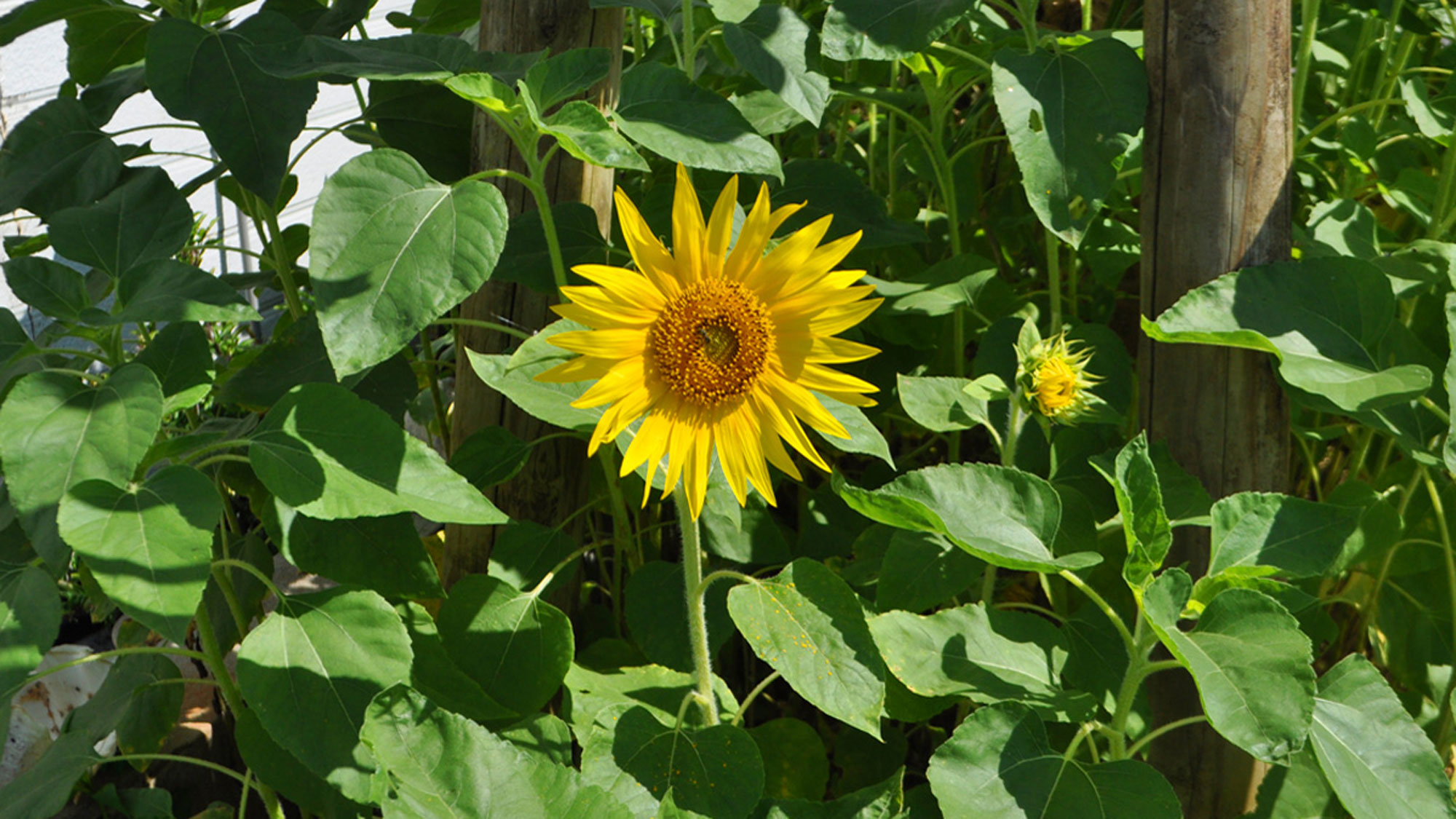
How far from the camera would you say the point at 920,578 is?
1.44 meters

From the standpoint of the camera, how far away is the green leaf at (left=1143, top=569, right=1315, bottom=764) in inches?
42.8

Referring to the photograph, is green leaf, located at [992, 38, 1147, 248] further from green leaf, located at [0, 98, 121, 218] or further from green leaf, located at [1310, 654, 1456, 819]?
green leaf, located at [0, 98, 121, 218]

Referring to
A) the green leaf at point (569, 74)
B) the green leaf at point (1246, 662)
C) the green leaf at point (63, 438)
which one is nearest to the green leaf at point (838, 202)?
the green leaf at point (569, 74)

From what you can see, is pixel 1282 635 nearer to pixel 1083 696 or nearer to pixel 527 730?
pixel 1083 696

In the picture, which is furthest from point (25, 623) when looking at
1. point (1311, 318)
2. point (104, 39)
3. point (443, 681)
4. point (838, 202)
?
point (1311, 318)

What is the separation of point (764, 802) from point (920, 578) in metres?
0.34

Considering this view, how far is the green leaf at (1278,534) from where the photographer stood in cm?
128

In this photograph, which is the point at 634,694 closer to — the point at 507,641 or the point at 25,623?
the point at 507,641

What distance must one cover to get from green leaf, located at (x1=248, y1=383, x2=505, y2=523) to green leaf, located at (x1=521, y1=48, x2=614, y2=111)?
1.26 feet

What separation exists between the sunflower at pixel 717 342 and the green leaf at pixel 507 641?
30 cm

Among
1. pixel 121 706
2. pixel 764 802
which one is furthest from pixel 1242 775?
pixel 121 706

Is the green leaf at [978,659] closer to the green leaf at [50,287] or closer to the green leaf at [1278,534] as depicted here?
the green leaf at [1278,534]

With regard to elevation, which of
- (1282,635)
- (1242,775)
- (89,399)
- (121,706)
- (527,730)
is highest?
(89,399)

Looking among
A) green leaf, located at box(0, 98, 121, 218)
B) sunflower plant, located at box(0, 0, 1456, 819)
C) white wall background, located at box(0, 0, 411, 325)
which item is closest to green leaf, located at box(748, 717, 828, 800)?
sunflower plant, located at box(0, 0, 1456, 819)
